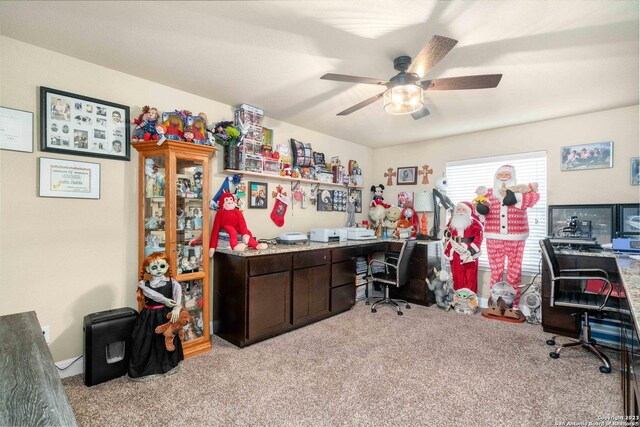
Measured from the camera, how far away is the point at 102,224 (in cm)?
233

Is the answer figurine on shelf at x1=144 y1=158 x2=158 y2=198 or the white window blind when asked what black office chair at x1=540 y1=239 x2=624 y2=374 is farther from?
figurine on shelf at x1=144 y1=158 x2=158 y2=198

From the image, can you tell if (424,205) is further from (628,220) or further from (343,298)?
(628,220)

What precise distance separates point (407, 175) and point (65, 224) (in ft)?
13.2

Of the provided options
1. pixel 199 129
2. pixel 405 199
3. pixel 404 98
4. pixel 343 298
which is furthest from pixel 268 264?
pixel 405 199

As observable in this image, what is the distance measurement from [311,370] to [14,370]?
1.67 metres

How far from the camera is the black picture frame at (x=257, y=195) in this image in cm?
330

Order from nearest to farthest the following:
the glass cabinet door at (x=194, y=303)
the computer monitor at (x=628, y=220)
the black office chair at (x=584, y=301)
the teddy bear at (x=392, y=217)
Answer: the black office chair at (x=584, y=301) < the glass cabinet door at (x=194, y=303) < the computer monitor at (x=628, y=220) < the teddy bear at (x=392, y=217)

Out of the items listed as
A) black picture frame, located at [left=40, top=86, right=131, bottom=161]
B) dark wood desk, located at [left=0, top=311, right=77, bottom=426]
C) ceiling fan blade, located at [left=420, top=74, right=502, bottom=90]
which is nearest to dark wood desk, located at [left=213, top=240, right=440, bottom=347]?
black picture frame, located at [left=40, top=86, right=131, bottom=161]

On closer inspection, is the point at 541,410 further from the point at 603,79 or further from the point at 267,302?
the point at 603,79

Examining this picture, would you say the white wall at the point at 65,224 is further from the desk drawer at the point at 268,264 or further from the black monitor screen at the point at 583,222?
the black monitor screen at the point at 583,222

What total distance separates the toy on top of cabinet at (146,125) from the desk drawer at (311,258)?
1.63 m

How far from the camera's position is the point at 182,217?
2.56m

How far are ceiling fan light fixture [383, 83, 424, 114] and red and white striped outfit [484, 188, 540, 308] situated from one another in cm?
188

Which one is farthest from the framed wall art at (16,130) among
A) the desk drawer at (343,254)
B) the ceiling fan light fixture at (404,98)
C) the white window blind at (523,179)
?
the white window blind at (523,179)
